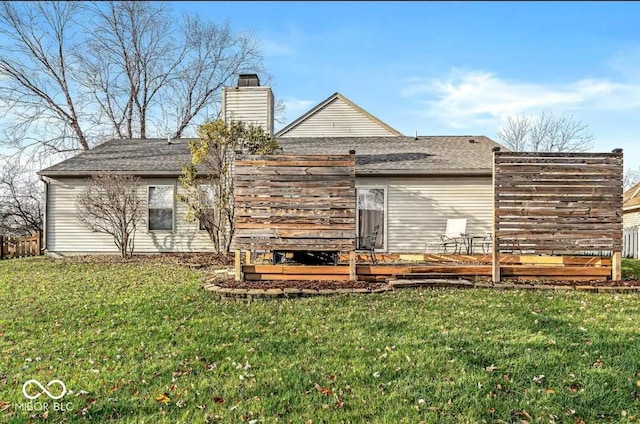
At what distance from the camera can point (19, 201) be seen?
65.6 feet

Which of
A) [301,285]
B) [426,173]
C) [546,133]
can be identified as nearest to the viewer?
[301,285]

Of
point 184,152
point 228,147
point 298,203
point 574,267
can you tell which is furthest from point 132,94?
point 574,267

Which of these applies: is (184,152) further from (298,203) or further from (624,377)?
(624,377)

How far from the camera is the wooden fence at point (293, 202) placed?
6961mm

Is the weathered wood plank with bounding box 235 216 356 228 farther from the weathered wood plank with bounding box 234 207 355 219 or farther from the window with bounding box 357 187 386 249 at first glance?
the window with bounding box 357 187 386 249

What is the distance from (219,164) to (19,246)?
795 cm

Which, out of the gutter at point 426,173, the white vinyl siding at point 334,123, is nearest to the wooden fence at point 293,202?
the gutter at point 426,173

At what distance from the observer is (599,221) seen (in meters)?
6.96

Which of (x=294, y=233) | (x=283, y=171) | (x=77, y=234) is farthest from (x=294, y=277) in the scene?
(x=77, y=234)

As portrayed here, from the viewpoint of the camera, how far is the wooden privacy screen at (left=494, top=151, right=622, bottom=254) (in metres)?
6.96

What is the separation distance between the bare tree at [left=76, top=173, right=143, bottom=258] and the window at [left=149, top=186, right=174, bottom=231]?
1.12 ft

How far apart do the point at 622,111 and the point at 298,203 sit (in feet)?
38.0

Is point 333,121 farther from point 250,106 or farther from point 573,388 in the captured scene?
point 573,388

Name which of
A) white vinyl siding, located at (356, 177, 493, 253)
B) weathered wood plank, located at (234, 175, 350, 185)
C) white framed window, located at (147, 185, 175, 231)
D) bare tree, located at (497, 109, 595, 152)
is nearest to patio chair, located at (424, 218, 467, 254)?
white vinyl siding, located at (356, 177, 493, 253)
